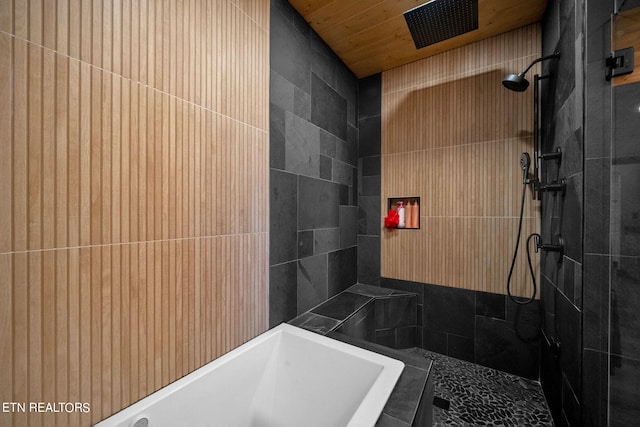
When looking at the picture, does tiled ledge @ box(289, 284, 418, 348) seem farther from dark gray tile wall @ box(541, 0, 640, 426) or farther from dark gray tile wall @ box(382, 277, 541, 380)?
dark gray tile wall @ box(541, 0, 640, 426)

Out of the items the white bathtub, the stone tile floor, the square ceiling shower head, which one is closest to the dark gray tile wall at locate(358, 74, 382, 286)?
the square ceiling shower head

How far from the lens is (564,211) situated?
1401mm

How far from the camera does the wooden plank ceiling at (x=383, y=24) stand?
176cm

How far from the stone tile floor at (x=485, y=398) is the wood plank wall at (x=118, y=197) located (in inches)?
58.9

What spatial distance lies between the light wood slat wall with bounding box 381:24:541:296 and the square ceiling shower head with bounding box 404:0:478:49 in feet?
0.88

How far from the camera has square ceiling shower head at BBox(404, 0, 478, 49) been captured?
175 centimetres

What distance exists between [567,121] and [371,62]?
5.47 ft

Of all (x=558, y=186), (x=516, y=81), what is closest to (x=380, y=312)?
(x=558, y=186)

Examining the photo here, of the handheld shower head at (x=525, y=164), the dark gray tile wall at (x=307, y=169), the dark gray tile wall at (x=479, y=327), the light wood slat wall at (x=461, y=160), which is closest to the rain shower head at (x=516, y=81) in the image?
the light wood slat wall at (x=461, y=160)

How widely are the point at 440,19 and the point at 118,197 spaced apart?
2359 millimetres

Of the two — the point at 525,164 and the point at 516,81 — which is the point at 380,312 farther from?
the point at 516,81

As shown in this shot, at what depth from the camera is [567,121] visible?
137 centimetres

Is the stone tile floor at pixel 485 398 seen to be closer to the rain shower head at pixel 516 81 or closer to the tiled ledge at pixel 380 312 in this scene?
the tiled ledge at pixel 380 312

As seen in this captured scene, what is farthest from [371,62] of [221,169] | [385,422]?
[385,422]
